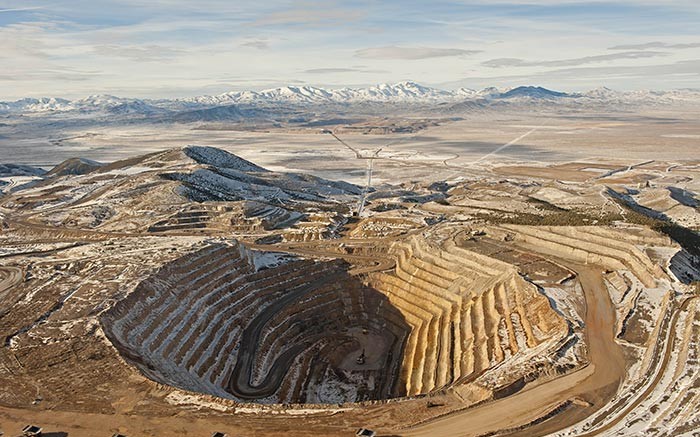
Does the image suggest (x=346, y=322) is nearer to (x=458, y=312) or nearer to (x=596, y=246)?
(x=458, y=312)

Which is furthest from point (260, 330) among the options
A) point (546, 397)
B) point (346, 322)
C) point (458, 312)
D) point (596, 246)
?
point (596, 246)

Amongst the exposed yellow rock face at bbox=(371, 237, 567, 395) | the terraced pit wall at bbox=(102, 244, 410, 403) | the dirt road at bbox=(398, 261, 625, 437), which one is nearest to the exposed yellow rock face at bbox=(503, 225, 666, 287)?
the exposed yellow rock face at bbox=(371, 237, 567, 395)

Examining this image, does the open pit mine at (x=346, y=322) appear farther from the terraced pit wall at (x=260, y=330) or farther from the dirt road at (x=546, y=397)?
the terraced pit wall at (x=260, y=330)

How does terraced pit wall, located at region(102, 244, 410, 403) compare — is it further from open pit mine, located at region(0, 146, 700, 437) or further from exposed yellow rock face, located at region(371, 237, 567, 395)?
exposed yellow rock face, located at region(371, 237, 567, 395)

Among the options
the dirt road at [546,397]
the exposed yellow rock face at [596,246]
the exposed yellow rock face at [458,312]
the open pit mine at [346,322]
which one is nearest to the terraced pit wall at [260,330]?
Answer: the open pit mine at [346,322]

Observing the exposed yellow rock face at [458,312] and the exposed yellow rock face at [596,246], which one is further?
the exposed yellow rock face at [596,246]

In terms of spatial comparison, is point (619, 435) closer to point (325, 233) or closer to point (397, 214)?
point (325, 233)
